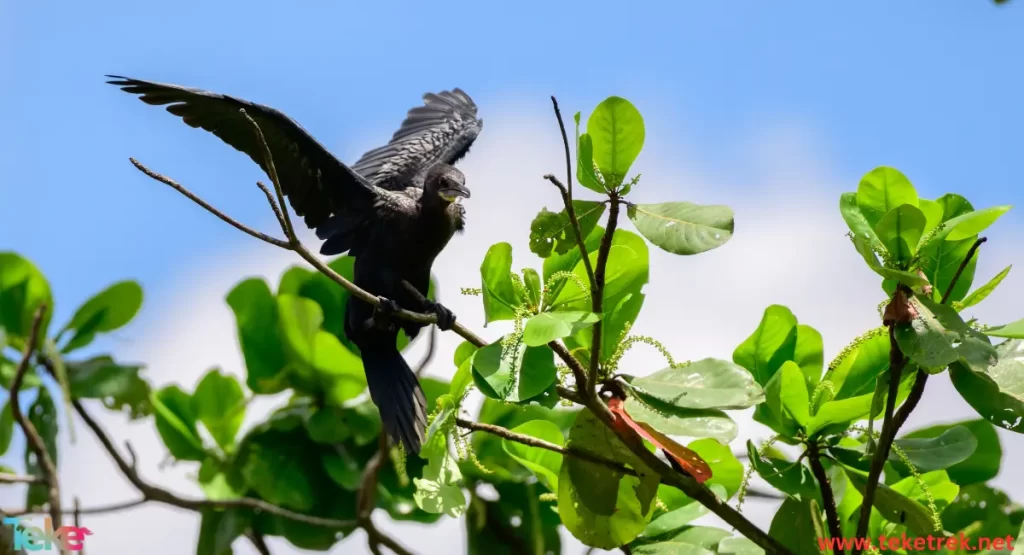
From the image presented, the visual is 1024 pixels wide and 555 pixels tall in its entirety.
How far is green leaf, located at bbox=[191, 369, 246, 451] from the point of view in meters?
4.32

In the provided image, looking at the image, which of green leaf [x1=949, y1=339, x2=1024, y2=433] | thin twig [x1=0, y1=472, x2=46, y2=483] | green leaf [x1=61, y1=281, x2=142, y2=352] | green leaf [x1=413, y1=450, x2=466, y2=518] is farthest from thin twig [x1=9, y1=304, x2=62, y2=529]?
green leaf [x1=61, y1=281, x2=142, y2=352]

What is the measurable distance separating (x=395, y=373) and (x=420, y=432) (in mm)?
295

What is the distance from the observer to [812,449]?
2.55 meters

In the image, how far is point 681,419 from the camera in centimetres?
233

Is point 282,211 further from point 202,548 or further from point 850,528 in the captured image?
point 202,548

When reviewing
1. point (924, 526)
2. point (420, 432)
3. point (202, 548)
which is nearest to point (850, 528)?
point (924, 526)

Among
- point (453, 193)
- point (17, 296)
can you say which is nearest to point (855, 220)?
point (453, 193)

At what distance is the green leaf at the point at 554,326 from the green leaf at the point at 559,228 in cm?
24

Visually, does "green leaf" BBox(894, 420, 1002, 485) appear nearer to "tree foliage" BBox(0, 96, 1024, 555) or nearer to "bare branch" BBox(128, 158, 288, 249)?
"tree foliage" BBox(0, 96, 1024, 555)

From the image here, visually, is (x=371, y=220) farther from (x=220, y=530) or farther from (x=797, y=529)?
(x=797, y=529)

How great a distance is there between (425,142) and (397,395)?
4.93 feet

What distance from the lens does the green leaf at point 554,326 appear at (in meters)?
2.15

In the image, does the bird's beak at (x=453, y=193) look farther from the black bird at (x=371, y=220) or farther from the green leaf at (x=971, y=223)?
the green leaf at (x=971, y=223)

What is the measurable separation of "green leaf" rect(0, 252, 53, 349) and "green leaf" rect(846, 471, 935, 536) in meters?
2.95
